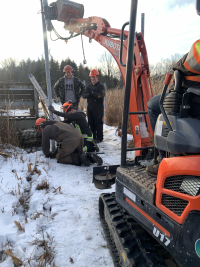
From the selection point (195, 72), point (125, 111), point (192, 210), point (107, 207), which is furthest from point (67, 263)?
point (195, 72)

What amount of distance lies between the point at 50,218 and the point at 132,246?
118cm

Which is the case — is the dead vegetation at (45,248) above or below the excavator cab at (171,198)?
below

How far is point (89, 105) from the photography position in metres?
6.21

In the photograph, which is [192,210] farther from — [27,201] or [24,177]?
[24,177]

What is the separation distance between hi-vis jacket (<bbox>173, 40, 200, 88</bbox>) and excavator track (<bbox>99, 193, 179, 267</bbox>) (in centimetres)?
117

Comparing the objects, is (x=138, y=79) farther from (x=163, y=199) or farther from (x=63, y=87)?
(x=63, y=87)

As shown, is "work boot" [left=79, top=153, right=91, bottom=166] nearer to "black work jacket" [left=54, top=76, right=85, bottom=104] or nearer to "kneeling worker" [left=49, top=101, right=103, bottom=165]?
"kneeling worker" [left=49, top=101, right=103, bottom=165]

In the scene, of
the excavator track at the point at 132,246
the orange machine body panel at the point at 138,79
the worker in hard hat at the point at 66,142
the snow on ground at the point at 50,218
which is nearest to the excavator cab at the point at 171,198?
the excavator track at the point at 132,246

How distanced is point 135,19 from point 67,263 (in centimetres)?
205

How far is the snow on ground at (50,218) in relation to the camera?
1.86m

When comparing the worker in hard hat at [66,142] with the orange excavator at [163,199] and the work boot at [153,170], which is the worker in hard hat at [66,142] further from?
the work boot at [153,170]

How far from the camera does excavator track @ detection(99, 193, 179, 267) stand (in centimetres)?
141

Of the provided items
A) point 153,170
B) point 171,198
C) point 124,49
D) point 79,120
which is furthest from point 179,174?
point 79,120

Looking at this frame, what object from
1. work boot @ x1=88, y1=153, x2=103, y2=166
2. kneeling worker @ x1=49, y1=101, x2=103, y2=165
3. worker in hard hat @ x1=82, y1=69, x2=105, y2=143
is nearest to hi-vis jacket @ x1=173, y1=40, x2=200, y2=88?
work boot @ x1=88, y1=153, x2=103, y2=166
